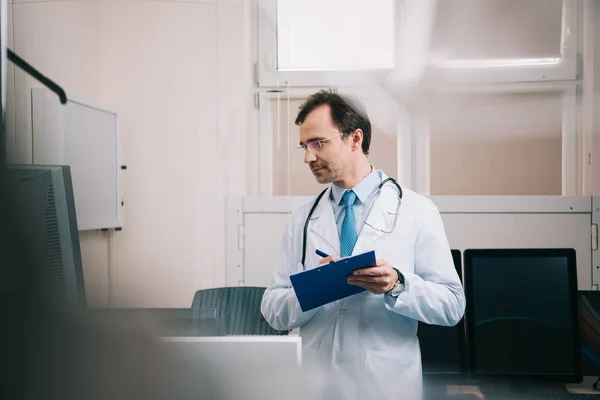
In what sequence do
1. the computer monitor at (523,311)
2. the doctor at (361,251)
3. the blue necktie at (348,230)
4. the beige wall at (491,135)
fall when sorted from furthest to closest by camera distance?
the computer monitor at (523,311), the beige wall at (491,135), the blue necktie at (348,230), the doctor at (361,251)

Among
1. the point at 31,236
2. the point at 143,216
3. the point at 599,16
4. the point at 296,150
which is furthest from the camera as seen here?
the point at 296,150

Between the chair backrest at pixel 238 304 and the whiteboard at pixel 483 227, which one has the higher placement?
the whiteboard at pixel 483 227

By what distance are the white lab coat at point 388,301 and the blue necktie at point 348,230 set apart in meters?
0.01

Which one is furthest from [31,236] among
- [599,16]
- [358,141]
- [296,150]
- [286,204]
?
[296,150]

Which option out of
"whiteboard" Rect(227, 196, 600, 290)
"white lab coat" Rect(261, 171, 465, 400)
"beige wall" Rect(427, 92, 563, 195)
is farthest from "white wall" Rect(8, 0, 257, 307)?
"white lab coat" Rect(261, 171, 465, 400)

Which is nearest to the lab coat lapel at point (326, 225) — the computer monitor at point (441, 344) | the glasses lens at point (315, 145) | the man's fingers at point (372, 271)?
the glasses lens at point (315, 145)

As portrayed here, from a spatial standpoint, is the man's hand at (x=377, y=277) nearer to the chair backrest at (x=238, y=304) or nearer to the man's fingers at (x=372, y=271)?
the man's fingers at (x=372, y=271)

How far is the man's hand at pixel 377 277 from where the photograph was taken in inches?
36.9

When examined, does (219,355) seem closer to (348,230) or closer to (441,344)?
(348,230)

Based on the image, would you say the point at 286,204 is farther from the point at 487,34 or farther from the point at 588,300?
the point at 487,34

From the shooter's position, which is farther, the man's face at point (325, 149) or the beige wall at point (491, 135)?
the beige wall at point (491, 135)

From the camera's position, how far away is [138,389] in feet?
0.38

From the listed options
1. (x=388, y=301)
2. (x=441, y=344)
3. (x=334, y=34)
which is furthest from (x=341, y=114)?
(x=441, y=344)

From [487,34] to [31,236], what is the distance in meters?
0.57
